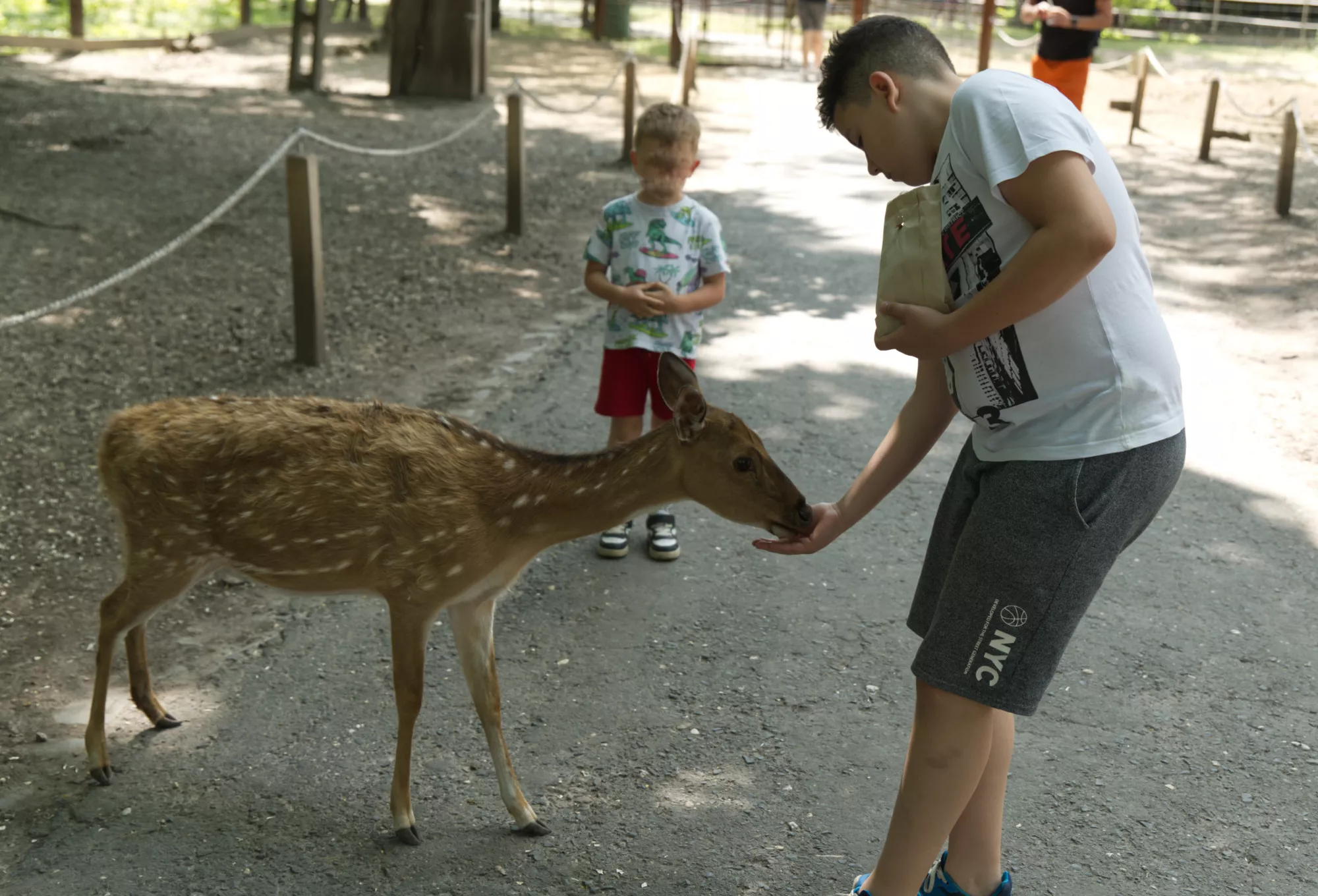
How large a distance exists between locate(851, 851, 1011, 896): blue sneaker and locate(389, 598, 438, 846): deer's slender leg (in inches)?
50.7

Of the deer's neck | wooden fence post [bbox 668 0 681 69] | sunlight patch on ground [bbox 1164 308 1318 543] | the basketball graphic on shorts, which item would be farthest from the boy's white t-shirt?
wooden fence post [bbox 668 0 681 69]

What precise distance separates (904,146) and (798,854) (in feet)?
6.59

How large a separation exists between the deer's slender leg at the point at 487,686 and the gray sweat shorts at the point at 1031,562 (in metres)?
1.44

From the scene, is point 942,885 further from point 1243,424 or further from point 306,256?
point 306,256

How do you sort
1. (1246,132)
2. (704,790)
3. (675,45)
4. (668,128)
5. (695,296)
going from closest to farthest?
(704,790)
(668,128)
(695,296)
(1246,132)
(675,45)

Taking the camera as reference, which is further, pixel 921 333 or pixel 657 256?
pixel 657 256

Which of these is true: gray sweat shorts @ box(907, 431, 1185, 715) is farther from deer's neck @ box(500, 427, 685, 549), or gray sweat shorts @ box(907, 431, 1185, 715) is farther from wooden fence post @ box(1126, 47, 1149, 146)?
wooden fence post @ box(1126, 47, 1149, 146)

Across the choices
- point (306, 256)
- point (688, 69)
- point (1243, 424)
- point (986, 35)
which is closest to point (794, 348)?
point (1243, 424)

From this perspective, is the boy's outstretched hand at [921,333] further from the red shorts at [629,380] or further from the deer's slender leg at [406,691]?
the red shorts at [629,380]

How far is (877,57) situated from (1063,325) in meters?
0.70

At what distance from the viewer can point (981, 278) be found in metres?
2.56

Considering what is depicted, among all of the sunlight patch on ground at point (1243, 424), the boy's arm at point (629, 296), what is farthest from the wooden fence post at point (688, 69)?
the boy's arm at point (629, 296)

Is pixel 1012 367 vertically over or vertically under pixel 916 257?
under

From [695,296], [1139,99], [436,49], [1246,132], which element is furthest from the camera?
[436,49]
